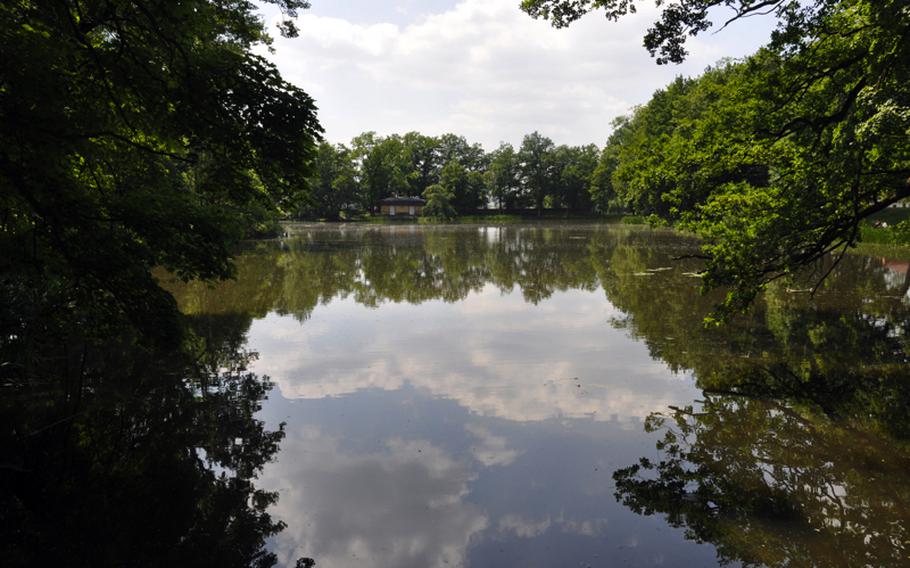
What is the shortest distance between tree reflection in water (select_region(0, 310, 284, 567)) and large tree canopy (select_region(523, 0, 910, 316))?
8657mm

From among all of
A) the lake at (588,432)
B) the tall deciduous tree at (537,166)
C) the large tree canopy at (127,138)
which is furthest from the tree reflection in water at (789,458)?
the tall deciduous tree at (537,166)

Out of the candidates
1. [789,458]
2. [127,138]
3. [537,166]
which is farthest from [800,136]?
[537,166]

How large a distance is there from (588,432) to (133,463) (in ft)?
19.7

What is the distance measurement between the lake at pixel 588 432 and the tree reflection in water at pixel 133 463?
0.44 meters

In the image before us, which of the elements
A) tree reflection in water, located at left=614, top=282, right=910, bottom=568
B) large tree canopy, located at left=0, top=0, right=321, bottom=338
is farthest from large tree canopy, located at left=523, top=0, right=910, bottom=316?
large tree canopy, located at left=0, top=0, right=321, bottom=338

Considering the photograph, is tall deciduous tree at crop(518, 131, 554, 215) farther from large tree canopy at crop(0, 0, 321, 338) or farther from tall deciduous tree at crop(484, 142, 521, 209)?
large tree canopy at crop(0, 0, 321, 338)

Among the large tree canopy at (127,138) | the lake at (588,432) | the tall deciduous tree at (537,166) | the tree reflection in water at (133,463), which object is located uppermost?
the tall deciduous tree at (537,166)

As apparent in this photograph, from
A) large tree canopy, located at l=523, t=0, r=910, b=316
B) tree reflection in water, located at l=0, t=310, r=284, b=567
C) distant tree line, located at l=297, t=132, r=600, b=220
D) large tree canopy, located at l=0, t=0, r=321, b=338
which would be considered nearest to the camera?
tree reflection in water, located at l=0, t=310, r=284, b=567

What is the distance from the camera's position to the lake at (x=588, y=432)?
5.31m

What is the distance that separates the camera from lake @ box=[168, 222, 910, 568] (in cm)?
531

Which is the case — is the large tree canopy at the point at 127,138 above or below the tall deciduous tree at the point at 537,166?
below

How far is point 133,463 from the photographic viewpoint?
267 inches

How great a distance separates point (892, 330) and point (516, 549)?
12751mm

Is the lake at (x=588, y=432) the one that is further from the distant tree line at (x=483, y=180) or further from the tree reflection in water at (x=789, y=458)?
the distant tree line at (x=483, y=180)
